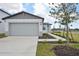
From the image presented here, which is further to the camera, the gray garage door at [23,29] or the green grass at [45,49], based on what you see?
the gray garage door at [23,29]

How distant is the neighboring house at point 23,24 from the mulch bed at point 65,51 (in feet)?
2.88

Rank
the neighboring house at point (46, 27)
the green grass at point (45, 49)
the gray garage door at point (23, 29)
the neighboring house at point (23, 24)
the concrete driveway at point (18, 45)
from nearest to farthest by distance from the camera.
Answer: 1. the green grass at point (45, 49)
2. the concrete driveway at point (18, 45)
3. the neighboring house at point (46, 27)
4. the neighboring house at point (23, 24)
5. the gray garage door at point (23, 29)

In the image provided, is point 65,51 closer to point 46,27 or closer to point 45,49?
point 45,49

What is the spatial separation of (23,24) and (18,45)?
887mm

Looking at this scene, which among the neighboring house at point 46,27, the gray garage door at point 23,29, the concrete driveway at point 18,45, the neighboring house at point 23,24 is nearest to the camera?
the concrete driveway at point 18,45

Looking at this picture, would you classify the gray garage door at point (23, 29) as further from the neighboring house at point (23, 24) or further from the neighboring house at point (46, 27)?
the neighboring house at point (46, 27)

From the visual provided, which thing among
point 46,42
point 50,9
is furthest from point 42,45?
point 50,9

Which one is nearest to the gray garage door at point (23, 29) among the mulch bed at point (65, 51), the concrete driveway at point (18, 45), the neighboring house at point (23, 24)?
the neighboring house at point (23, 24)

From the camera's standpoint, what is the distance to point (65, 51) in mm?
6512

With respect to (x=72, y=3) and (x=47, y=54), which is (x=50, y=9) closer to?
(x=72, y=3)

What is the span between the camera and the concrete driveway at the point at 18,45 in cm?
648

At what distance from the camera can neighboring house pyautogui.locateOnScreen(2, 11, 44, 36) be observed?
688cm

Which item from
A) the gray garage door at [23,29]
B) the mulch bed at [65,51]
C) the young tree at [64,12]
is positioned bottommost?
the mulch bed at [65,51]

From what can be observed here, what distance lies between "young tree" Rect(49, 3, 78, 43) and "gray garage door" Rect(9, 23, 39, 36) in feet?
2.91
